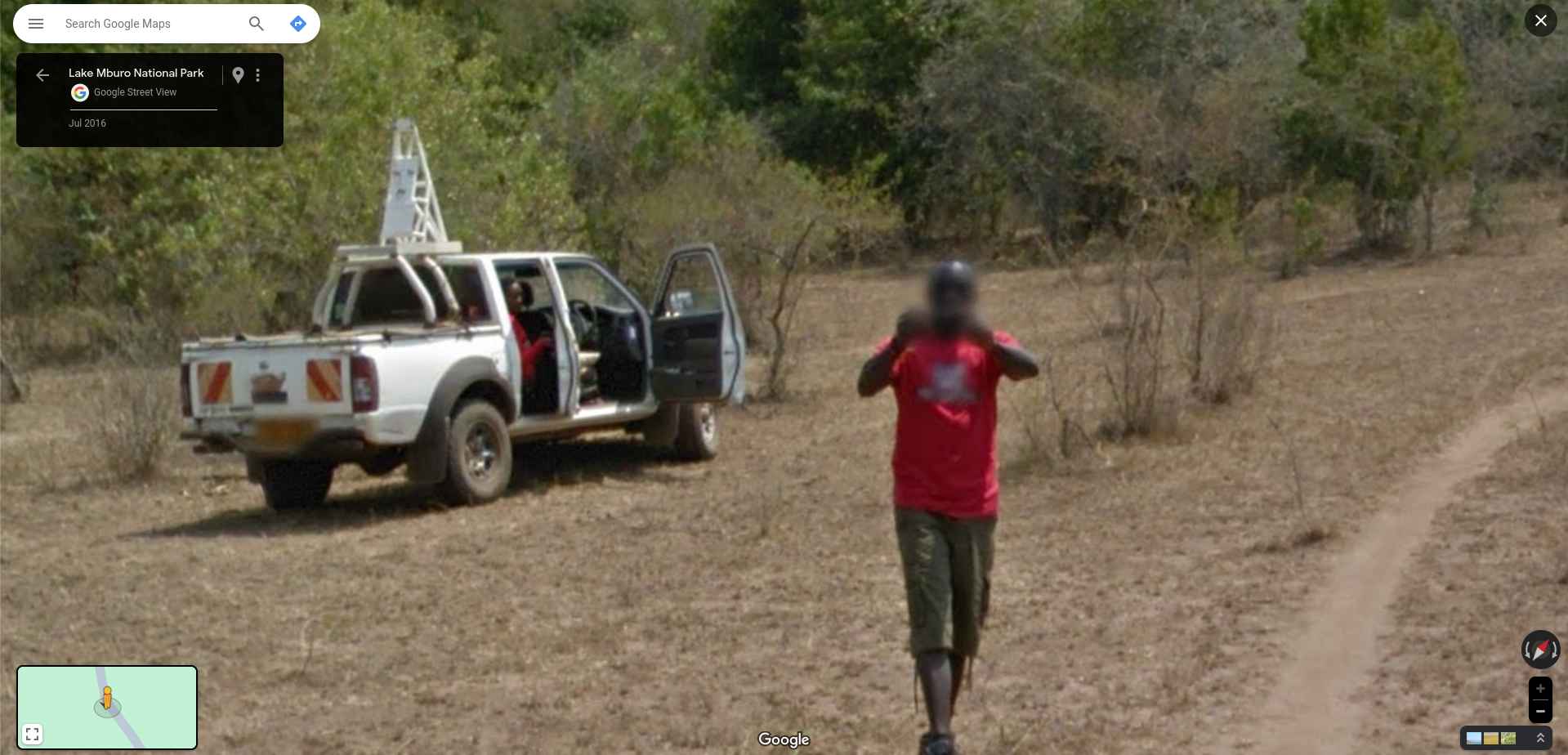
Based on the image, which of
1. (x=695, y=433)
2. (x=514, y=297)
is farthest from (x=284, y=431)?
(x=695, y=433)

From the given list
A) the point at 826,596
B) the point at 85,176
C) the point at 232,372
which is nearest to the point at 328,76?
the point at 85,176

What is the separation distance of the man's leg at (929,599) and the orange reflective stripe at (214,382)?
6.33 meters

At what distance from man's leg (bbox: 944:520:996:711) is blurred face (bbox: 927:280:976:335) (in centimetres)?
57

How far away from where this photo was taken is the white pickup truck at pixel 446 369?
10711 mm

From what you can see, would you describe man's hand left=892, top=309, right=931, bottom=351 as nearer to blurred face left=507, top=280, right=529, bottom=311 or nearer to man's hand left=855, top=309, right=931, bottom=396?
man's hand left=855, top=309, right=931, bottom=396

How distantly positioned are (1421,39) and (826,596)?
53.0 feet

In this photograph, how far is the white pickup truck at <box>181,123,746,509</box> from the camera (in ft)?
35.1

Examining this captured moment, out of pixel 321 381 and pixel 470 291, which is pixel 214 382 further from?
pixel 470 291

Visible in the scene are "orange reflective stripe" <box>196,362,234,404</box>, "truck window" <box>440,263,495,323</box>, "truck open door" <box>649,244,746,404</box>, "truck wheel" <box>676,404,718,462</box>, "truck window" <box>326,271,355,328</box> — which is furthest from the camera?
"truck wheel" <box>676,404,718,462</box>

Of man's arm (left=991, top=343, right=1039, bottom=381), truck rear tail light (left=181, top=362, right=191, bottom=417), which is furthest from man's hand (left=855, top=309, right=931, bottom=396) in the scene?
truck rear tail light (left=181, top=362, right=191, bottom=417)

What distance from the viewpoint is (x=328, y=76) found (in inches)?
721

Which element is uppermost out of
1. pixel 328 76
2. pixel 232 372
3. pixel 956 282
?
pixel 328 76

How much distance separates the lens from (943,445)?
555 cm

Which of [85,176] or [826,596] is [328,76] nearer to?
[85,176]
